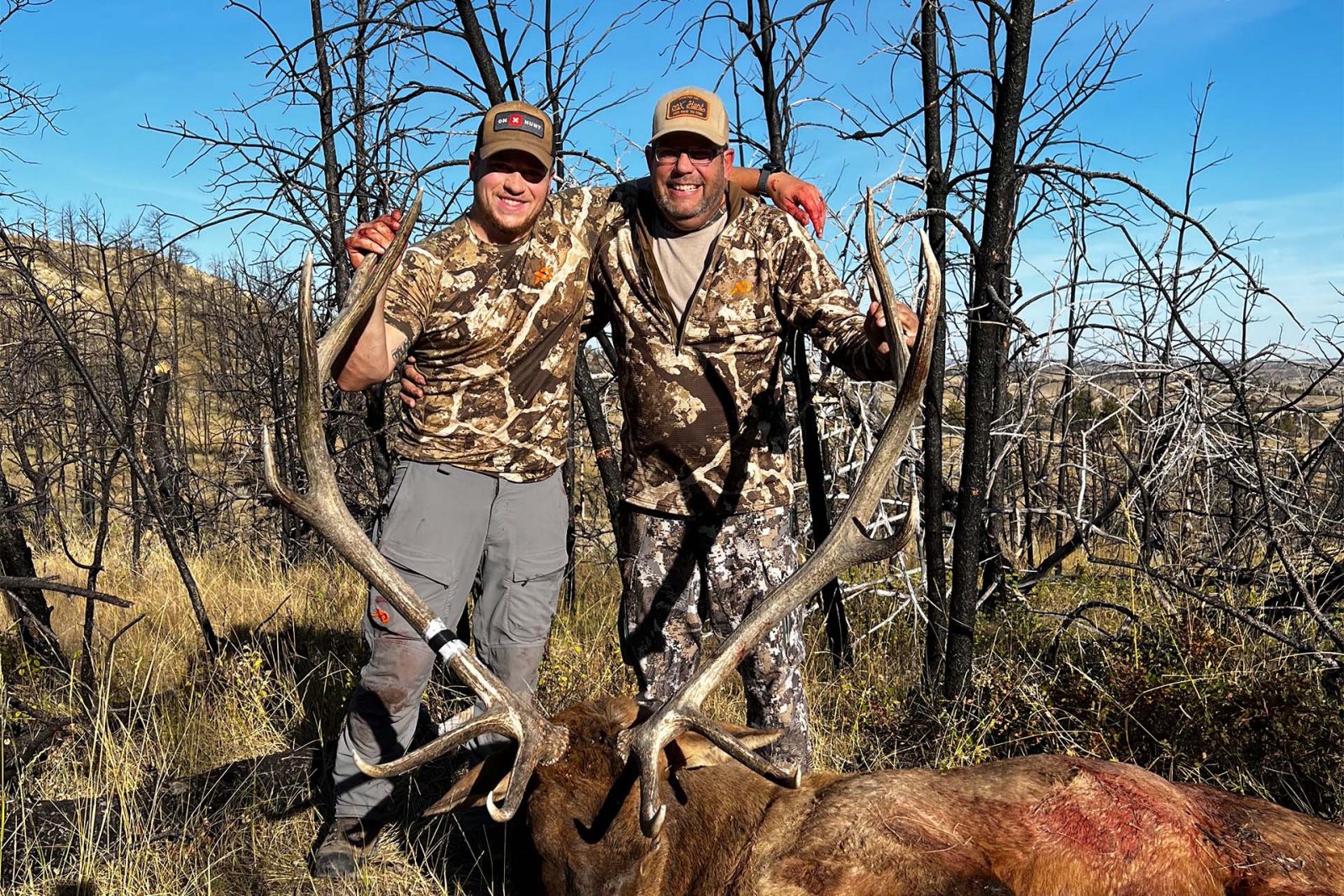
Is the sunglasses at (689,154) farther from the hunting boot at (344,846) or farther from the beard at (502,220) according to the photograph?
the hunting boot at (344,846)

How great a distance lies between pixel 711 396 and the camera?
12.0ft

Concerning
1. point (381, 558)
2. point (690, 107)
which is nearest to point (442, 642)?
point (381, 558)

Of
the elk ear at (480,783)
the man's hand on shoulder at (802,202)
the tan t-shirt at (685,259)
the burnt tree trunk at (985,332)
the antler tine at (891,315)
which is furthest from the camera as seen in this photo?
the burnt tree trunk at (985,332)

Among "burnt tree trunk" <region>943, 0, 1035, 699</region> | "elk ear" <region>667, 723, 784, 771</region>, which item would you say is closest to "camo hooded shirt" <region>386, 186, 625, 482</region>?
"elk ear" <region>667, 723, 784, 771</region>

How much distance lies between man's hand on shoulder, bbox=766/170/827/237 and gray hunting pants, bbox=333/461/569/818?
146 cm

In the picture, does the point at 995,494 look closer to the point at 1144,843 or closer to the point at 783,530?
the point at 783,530

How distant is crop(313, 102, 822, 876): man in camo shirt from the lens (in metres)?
3.53

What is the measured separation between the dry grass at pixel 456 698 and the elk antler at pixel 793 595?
875mm

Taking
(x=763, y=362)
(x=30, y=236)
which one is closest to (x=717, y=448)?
(x=763, y=362)

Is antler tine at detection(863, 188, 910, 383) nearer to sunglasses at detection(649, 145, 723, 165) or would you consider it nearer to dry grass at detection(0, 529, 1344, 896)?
sunglasses at detection(649, 145, 723, 165)

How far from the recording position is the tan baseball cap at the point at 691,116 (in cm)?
341

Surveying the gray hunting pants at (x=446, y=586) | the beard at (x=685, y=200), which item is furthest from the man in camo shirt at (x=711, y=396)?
the gray hunting pants at (x=446, y=586)

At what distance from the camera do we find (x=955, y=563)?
14.3 feet

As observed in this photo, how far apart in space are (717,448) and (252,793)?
2523 mm
